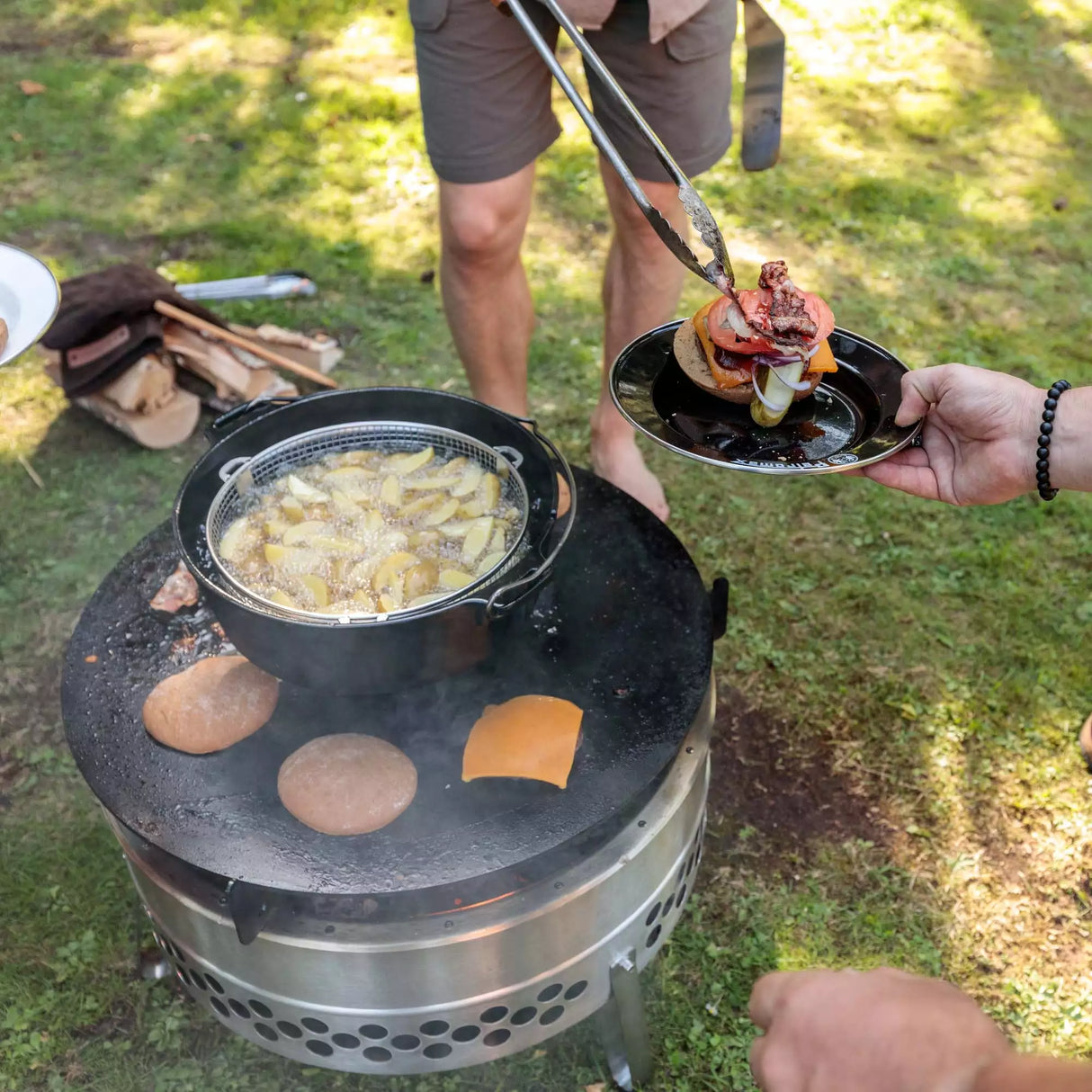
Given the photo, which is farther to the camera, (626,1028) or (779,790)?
(779,790)

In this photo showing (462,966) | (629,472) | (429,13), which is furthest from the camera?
(629,472)

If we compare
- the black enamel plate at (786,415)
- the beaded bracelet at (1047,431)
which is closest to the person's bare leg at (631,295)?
the black enamel plate at (786,415)

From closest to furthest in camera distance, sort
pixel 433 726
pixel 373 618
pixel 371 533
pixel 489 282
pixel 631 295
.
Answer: pixel 373 618 → pixel 433 726 → pixel 371 533 → pixel 489 282 → pixel 631 295

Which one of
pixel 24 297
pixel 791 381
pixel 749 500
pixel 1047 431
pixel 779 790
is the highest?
pixel 24 297

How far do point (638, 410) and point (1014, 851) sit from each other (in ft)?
6.45

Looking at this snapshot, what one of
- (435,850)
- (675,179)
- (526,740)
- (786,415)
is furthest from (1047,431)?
(435,850)

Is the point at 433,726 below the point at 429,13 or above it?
below

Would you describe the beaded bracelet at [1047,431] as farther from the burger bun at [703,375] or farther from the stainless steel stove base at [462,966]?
the stainless steel stove base at [462,966]

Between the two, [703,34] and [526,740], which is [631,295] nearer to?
[703,34]

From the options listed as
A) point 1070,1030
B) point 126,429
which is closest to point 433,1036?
point 1070,1030

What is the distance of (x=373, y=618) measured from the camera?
6.63ft

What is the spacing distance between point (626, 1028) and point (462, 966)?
Answer: 22.4 inches

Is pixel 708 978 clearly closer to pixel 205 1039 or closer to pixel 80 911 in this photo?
pixel 205 1039

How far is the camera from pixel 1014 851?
3.05 metres
